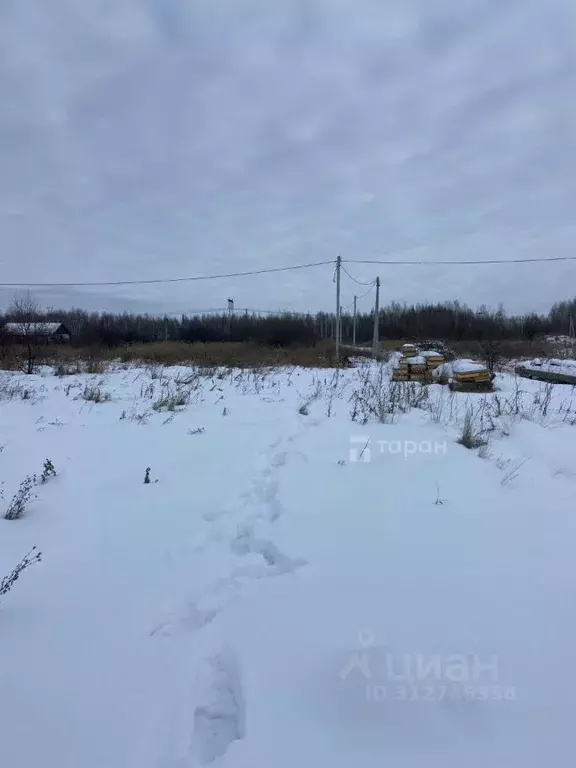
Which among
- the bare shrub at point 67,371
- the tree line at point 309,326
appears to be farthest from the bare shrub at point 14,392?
the tree line at point 309,326

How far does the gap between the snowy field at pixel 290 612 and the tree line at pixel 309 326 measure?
29840 mm

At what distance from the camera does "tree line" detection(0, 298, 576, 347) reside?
38.2 meters

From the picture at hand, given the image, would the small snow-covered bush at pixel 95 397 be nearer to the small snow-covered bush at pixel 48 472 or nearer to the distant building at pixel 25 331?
the small snow-covered bush at pixel 48 472

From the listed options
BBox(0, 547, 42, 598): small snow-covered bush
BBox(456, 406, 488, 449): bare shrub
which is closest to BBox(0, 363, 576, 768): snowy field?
BBox(0, 547, 42, 598): small snow-covered bush

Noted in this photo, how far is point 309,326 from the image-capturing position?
4369 centimetres

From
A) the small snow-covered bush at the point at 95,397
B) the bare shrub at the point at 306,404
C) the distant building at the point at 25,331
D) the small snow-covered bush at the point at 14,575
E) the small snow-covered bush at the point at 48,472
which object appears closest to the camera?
the small snow-covered bush at the point at 14,575

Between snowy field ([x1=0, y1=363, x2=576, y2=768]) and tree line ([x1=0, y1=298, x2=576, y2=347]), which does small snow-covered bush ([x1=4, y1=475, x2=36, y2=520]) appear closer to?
snowy field ([x1=0, y1=363, x2=576, y2=768])

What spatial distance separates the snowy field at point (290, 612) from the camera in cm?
130

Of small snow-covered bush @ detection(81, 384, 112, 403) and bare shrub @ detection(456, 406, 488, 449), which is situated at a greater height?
small snow-covered bush @ detection(81, 384, 112, 403)

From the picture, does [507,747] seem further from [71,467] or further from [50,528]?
[71,467]

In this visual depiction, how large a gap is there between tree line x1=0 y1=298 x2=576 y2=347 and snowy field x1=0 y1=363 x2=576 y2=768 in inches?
1175

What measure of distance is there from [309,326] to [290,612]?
42.6m

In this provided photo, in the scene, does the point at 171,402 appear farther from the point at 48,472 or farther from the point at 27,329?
the point at 27,329

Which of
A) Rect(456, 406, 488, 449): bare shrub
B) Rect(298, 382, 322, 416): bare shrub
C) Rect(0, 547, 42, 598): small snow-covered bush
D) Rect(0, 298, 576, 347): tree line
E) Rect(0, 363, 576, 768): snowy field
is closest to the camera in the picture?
Rect(0, 363, 576, 768): snowy field
